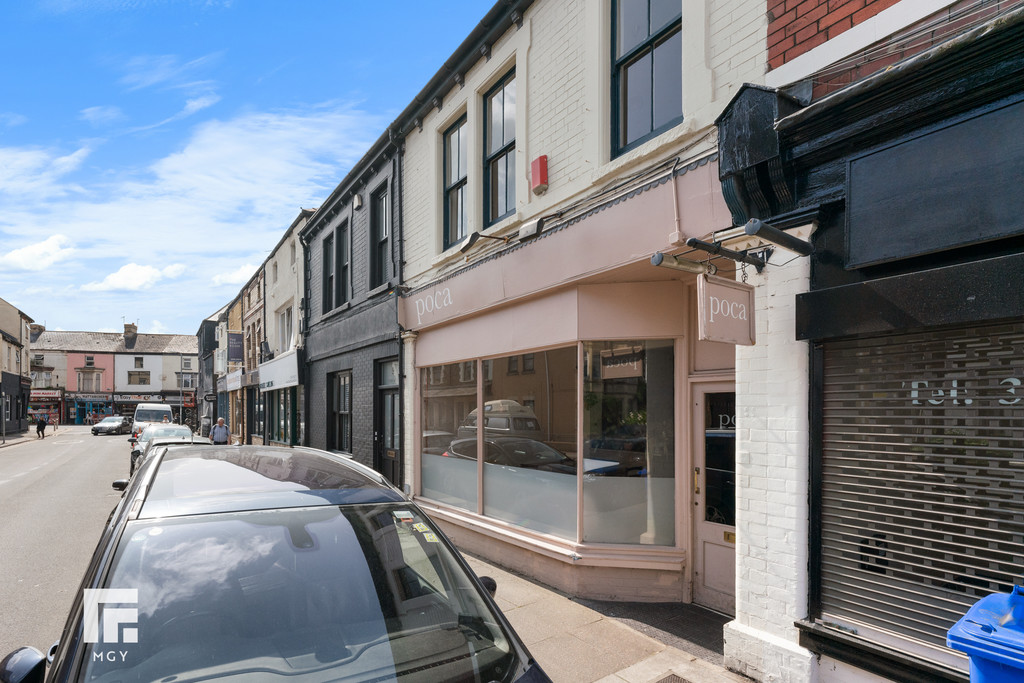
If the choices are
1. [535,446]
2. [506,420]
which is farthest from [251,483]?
[506,420]

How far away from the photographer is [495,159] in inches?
332

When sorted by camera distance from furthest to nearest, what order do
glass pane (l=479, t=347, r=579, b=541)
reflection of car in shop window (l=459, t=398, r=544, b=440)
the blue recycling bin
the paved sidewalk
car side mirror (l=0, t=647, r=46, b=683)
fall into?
reflection of car in shop window (l=459, t=398, r=544, b=440)
glass pane (l=479, t=347, r=579, b=541)
the paved sidewalk
the blue recycling bin
car side mirror (l=0, t=647, r=46, b=683)

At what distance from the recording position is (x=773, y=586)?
434 centimetres

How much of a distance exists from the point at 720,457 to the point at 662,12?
414 cm

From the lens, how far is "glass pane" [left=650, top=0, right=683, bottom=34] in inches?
224

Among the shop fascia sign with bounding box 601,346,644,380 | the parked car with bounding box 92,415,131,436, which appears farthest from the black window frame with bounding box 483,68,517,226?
the parked car with bounding box 92,415,131,436

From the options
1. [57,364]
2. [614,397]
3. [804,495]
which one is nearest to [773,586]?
[804,495]

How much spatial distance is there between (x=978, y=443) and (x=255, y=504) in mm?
3688

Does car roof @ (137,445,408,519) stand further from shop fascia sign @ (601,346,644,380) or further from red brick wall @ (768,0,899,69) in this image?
red brick wall @ (768,0,899,69)

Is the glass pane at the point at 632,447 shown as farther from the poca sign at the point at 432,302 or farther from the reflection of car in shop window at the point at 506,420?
the poca sign at the point at 432,302

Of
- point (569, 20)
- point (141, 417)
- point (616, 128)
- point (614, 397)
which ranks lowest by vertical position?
point (141, 417)

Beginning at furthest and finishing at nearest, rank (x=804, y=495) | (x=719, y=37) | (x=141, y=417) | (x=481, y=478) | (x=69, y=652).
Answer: (x=141, y=417) → (x=481, y=478) → (x=719, y=37) → (x=804, y=495) → (x=69, y=652)

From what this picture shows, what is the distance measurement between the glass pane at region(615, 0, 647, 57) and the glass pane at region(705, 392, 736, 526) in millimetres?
3482

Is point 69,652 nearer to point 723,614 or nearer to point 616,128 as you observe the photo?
point 723,614
